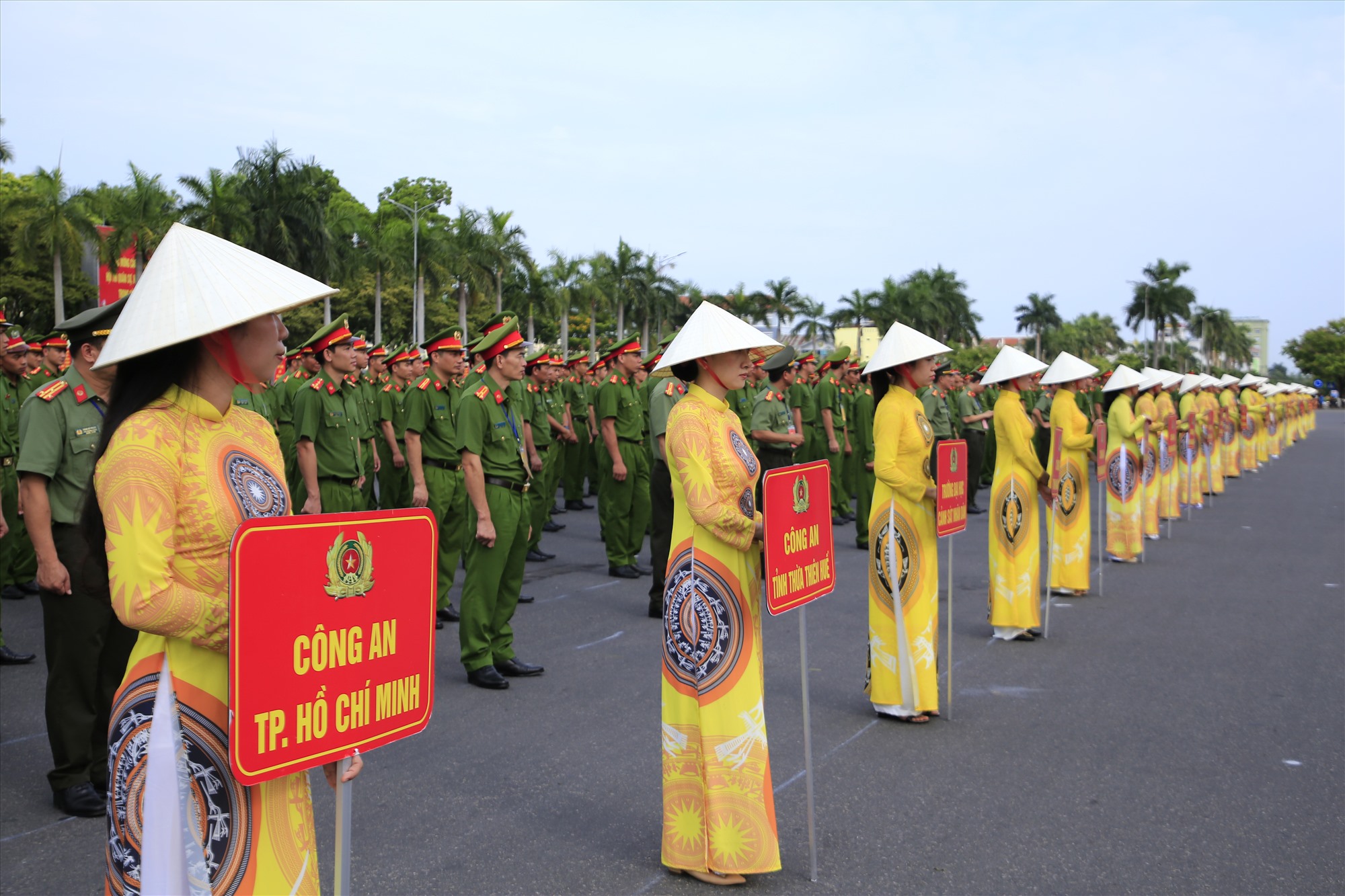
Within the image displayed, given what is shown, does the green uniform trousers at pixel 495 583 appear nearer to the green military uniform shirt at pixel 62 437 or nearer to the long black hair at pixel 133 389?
the green military uniform shirt at pixel 62 437

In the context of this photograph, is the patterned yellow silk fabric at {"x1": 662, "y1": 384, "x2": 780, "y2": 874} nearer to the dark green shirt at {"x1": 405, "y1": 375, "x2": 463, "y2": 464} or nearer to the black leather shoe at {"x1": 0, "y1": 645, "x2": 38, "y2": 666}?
the dark green shirt at {"x1": 405, "y1": 375, "x2": 463, "y2": 464}

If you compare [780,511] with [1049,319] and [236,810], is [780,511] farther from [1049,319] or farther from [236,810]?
[1049,319]

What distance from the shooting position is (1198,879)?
12.4ft

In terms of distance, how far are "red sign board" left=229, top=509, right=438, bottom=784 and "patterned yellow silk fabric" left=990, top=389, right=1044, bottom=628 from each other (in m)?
5.77

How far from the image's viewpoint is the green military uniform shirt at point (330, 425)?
23.7 feet

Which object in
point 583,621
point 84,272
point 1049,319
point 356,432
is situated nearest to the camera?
point 356,432

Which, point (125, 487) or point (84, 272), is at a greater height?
point (84, 272)

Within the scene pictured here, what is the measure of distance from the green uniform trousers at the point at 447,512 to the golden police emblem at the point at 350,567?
5868 mm

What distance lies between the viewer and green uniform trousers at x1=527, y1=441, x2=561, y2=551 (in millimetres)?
9812

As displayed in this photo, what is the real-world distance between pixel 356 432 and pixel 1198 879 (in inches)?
236

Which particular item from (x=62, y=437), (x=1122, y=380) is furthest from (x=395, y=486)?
(x=1122, y=380)

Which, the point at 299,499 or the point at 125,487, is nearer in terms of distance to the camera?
the point at 125,487

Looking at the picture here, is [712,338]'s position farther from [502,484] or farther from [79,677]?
[79,677]

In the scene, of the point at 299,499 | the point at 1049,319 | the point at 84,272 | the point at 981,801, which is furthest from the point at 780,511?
the point at 1049,319
